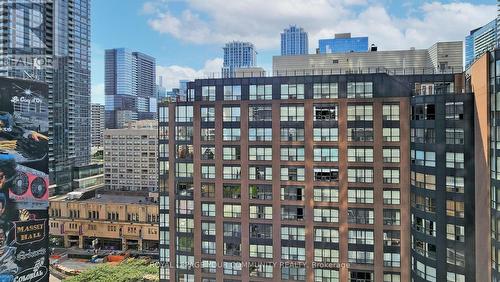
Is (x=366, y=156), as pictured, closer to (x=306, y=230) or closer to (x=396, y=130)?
(x=396, y=130)

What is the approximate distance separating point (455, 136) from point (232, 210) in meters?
30.7

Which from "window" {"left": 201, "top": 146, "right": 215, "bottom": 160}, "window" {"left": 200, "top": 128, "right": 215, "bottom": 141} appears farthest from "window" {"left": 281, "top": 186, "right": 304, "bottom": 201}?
"window" {"left": 200, "top": 128, "right": 215, "bottom": 141}

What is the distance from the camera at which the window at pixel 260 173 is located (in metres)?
54.2

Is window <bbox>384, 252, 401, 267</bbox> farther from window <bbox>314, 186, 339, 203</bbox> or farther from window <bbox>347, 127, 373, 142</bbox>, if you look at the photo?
window <bbox>347, 127, 373, 142</bbox>

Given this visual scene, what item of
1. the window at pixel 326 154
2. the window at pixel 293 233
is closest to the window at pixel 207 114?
the window at pixel 326 154

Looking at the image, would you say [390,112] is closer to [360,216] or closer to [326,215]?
[360,216]

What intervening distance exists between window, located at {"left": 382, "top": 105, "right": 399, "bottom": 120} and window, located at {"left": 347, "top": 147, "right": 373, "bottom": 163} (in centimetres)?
493

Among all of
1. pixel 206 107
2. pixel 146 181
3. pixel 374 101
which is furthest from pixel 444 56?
pixel 146 181

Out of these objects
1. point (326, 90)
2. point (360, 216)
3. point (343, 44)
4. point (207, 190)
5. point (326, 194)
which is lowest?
point (360, 216)

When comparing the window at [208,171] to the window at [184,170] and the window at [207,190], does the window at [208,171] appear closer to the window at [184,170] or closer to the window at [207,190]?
the window at [207,190]

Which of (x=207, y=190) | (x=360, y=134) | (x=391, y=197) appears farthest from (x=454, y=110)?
(x=207, y=190)

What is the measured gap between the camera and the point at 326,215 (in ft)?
172

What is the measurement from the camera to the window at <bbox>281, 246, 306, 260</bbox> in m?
53.1

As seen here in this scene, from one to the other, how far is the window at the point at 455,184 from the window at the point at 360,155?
10.9m
